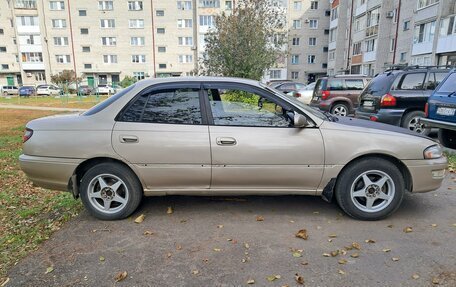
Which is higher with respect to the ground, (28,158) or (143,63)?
(143,63)

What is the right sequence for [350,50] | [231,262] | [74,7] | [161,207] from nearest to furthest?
1. [231,262]
2. [161,207]
3. [350,50]
4. [74,7]

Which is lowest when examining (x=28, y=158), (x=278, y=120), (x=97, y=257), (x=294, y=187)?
(x=97, y=257)

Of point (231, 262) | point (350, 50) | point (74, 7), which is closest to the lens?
point (231, 262)

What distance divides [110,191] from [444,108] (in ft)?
20.4

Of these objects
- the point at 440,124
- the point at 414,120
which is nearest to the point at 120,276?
the point at 440,124

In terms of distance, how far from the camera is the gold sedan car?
11.6ft

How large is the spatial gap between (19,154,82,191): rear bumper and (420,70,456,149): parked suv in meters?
6.40

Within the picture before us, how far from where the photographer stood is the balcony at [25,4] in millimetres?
50219

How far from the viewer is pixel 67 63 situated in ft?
167

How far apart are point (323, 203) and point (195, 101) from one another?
2170 mm

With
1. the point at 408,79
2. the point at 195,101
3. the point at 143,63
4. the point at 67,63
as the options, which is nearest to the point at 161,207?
the point at 195,101

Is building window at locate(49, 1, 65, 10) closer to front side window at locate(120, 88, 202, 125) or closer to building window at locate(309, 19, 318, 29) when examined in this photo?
building window at locate(309, 19, 318, 29)

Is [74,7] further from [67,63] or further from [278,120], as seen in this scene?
[278,120]

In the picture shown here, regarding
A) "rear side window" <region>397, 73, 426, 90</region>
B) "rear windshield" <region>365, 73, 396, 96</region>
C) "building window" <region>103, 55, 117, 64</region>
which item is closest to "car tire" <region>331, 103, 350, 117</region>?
"rear windshield" <region>365, 73, 396, 96</region>
